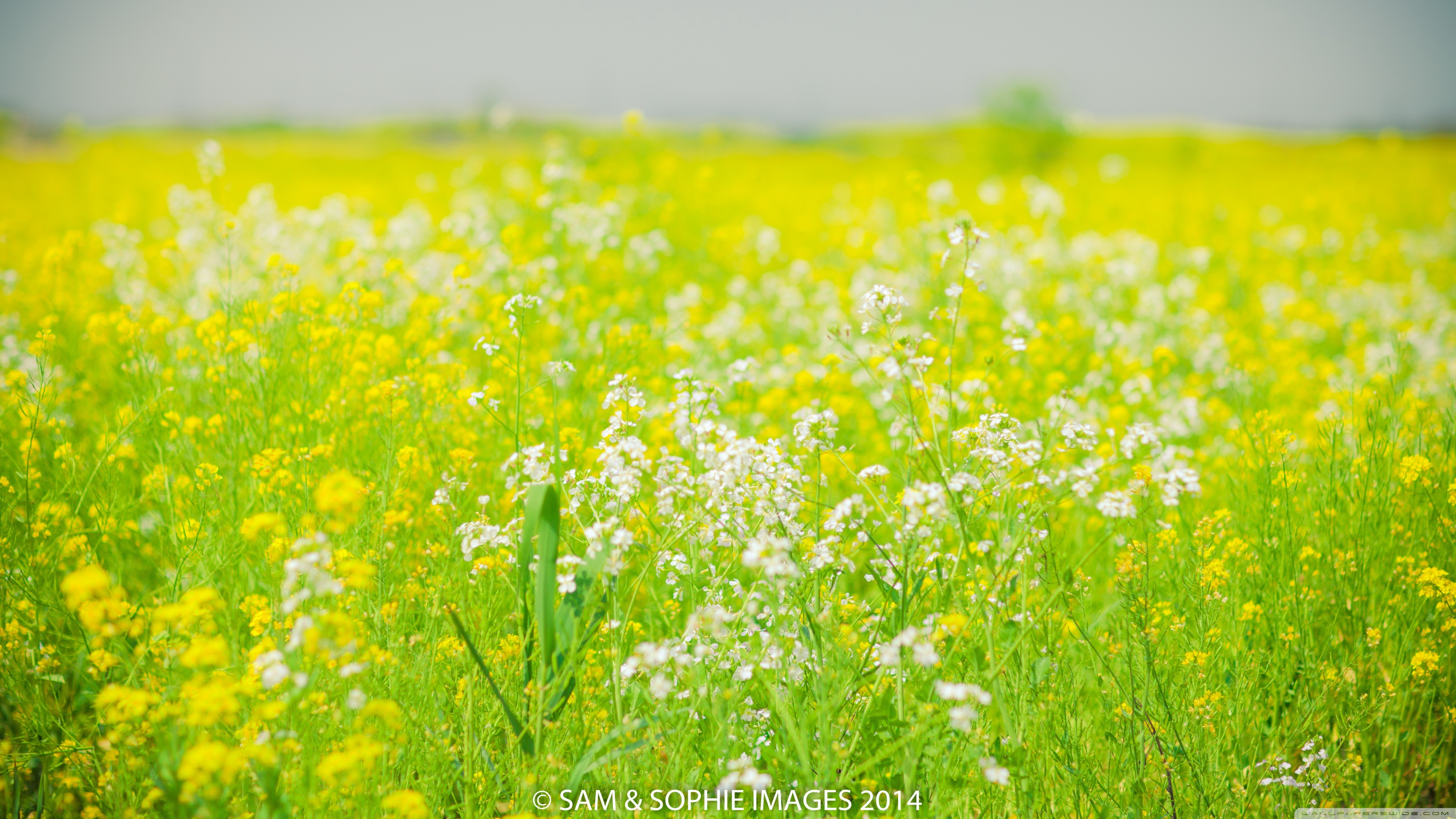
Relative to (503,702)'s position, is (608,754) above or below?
below

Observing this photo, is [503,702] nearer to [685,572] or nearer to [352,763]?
[352,763]

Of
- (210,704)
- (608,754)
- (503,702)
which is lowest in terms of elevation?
(608,754)

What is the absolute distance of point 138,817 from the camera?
5.77 feet

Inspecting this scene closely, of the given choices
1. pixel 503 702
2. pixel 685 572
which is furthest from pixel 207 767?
pixel 685 572

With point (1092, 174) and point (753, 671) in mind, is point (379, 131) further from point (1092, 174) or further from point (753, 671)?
point (753, 671)

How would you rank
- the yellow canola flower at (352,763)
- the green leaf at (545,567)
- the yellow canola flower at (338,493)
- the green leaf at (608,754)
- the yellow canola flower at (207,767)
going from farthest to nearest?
the green leaf at (545,567) < the green leaf at (608,754) < the yellow canola flower at (338,493) < the yellow canola flower at (352,763) < the yellow canola flower at (207,767)

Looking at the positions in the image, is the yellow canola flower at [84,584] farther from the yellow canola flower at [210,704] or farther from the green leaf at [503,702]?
the green leaf at [503,702]

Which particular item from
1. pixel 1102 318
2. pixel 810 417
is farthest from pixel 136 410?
pixel 1102 318

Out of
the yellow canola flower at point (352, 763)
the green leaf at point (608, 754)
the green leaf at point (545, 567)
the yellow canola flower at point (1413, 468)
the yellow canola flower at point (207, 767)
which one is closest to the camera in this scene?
the yellow canola flower at point (207, 767)

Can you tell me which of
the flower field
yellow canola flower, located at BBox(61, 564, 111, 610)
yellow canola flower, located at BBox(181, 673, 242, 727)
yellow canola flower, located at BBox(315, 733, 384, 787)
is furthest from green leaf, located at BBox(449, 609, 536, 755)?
yellow canola flower, located at BBox(61, 564, 111, 610)

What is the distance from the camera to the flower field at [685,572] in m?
1.94

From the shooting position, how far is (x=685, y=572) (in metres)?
2.33

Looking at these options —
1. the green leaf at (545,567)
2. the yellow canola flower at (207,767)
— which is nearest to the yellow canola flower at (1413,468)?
the green leaf at (545,567)

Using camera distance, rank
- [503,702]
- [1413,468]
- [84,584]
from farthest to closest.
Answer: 1. [1413,468]
2. [503,702]
3. [84,584]
